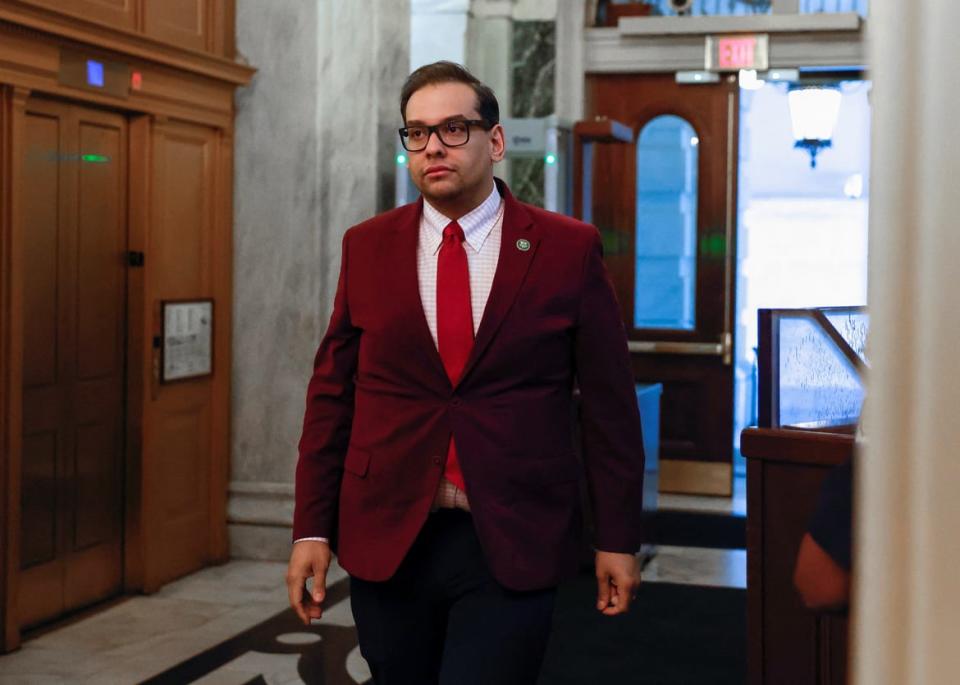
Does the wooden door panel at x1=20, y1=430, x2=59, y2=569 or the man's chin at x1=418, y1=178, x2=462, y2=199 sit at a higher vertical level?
the man's chin at x1=418, y1=178, x2=462, y2=199

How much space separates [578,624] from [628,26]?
4384 mm

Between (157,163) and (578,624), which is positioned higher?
(157,163)

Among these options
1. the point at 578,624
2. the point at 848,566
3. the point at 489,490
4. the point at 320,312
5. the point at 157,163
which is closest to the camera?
the point at 848,566

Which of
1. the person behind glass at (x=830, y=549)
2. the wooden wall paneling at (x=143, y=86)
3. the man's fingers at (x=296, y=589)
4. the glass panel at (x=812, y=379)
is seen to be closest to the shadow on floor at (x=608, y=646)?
the glass panel at (x=812, y=379)

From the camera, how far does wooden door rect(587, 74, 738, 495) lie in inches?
343

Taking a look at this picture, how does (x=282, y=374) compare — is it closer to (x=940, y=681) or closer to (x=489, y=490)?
(x=489, y=490)

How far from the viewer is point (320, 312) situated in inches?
256

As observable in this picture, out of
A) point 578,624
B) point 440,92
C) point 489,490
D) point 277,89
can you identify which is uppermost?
point 277,89

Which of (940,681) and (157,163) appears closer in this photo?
(940,681)

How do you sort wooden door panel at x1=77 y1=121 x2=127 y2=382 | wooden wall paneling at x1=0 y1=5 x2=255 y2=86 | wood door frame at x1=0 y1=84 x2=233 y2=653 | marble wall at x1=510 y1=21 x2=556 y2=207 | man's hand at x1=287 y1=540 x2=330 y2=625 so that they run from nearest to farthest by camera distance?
1. man's hand at x1=287 y1=540 x2=330 y2=625
2. wooden wall paneling at x1=0 y1=5 x2=255 y2=86
3. wood door frame at x1=0 y1=84 x2=233 y2=653
4. wooden door panel at x1=77 y1=121 x2=127 y2=382
5. marble wall at x1=510 y1=21 x2=556 y2=207

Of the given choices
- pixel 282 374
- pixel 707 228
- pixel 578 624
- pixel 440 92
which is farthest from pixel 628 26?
pixel 440 92

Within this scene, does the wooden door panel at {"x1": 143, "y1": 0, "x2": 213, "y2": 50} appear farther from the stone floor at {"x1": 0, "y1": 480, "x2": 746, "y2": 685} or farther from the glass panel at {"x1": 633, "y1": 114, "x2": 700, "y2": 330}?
the glass panel at {"x1": 633, "y1": 114, "x2": 700, "y2": 330}

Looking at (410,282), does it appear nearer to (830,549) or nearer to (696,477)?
(830,549)

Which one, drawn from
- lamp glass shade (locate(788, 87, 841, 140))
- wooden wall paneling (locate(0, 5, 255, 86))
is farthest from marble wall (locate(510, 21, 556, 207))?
wooden wall paneling (locate(0, 5, 255, 86))
